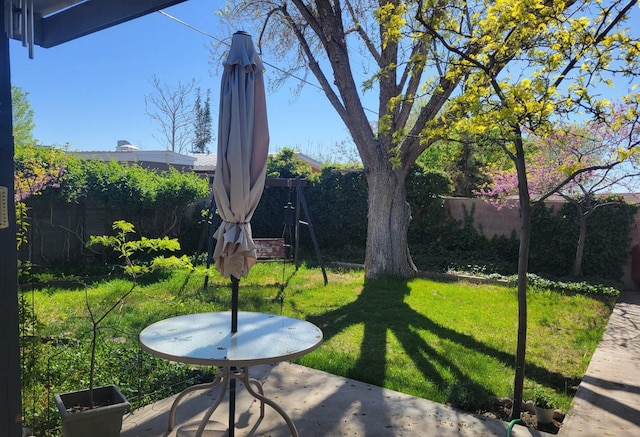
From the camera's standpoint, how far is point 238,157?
2.28 meters

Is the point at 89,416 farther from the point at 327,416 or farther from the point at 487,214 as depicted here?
the point at 487,214

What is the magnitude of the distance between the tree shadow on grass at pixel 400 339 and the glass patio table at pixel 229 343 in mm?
1328

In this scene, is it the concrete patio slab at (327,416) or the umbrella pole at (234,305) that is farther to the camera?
the concrete patio slab at (327,416)

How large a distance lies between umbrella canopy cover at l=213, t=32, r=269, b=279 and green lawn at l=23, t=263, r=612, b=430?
4.00ft

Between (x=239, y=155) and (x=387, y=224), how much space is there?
5723 millimetres

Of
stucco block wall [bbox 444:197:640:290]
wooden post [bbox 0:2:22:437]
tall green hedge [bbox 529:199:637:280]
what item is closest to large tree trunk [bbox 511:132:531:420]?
wooden post [bbox 0:2:22:437]

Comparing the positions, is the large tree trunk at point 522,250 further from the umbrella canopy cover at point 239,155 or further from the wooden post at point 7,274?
the wooden post at point 7,274

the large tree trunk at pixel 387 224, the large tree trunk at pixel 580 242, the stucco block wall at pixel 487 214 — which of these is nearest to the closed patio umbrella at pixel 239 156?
the large tree trunk at pixel 387 224

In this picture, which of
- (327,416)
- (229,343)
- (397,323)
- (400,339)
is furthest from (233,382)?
(397,323)

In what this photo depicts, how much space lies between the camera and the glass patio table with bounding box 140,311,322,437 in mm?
2102

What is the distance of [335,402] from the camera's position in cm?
312

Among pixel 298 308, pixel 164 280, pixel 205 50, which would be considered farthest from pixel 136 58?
pixel 298 308

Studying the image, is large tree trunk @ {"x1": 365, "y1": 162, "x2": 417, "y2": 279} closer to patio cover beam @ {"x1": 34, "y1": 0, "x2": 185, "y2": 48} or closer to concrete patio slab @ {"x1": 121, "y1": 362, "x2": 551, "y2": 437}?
concrete patio slab @ {"x1": 121, "y1": 362, "x2": 551, "y2": 437}

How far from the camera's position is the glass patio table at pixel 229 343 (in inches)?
82.7
